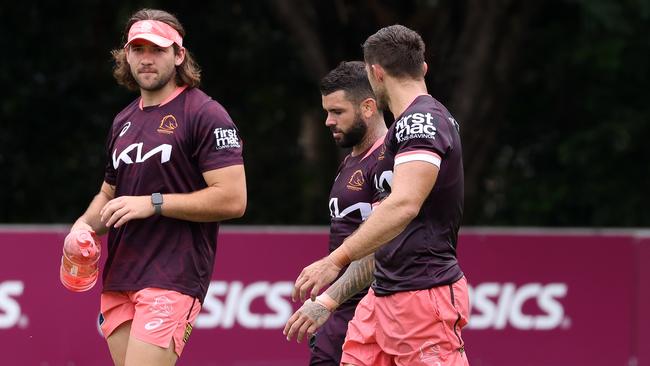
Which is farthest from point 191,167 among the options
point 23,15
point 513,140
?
point 513,140

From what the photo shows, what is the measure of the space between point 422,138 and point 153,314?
59.1 inches

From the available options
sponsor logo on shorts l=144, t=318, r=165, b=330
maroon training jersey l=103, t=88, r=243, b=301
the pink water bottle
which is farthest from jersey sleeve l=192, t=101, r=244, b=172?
sponsor logo on shorts l=144, t=318, r=165, b=330

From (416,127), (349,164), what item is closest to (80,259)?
(349,164)

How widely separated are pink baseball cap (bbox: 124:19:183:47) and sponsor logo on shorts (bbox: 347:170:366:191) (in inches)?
45.7

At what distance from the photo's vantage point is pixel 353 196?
6457mm

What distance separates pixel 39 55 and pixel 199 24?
2.40 meters

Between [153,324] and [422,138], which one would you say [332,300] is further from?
[422,138]

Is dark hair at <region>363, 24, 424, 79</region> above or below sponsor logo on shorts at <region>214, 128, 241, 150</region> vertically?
above

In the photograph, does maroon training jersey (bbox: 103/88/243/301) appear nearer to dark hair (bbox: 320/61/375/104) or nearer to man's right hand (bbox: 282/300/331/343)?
man's right hand (bbox: 282/300/331/343)

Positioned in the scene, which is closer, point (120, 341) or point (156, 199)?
point (156, 199)

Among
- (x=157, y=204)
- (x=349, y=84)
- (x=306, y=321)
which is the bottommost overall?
(x=306, y=321)

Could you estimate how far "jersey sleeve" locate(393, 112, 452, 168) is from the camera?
5180mm

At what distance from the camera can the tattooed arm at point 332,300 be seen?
5.79 metres

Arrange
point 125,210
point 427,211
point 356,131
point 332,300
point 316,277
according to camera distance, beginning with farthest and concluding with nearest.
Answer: point 356,131 < point 332,300 < point 125,210 < point 427,211 < point 316,277
